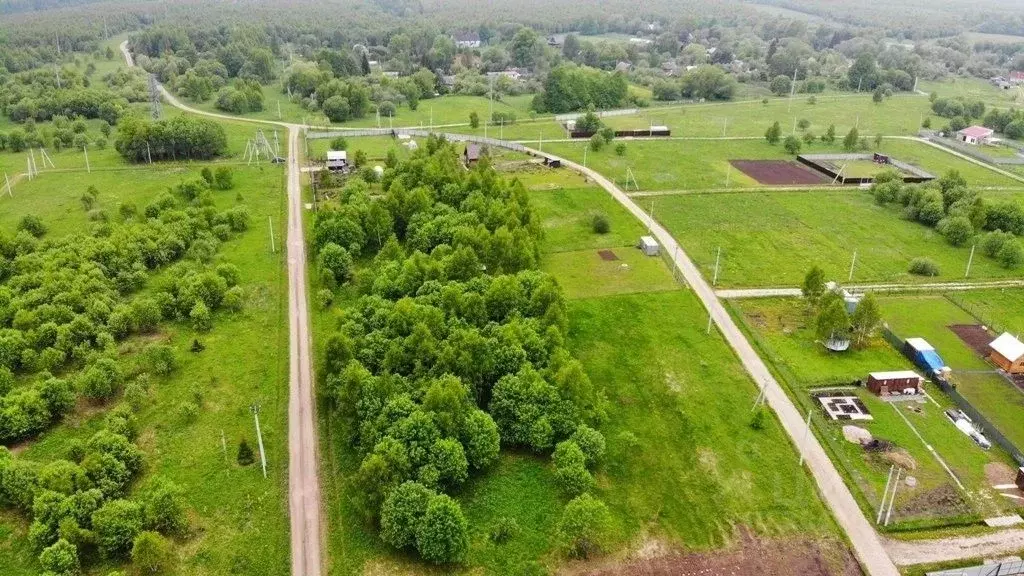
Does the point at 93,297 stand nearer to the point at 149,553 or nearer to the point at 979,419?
the point at 149,553

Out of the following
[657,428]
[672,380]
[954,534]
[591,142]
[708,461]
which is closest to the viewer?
[954,534]

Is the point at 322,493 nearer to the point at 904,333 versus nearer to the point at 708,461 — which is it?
the point at 708,461

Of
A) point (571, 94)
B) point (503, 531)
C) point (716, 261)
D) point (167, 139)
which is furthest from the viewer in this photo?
point (571, 94)

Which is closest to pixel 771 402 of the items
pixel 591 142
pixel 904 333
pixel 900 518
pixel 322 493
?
pixel 900 518

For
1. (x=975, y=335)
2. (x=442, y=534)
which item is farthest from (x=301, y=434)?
(x=975, y=335)

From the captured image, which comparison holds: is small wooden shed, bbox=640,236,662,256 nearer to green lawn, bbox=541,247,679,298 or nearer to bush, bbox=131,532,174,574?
green lawn, bbox=541,247,679,298

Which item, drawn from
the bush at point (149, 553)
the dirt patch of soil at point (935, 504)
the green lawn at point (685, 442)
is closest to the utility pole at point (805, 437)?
the green lawn at point (685, 442)

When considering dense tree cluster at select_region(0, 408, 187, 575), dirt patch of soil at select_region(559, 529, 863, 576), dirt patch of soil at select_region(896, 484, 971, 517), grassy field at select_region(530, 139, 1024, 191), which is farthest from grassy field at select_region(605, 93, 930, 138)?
dense tree cluster at select_region(0, 408, 187, 575)
